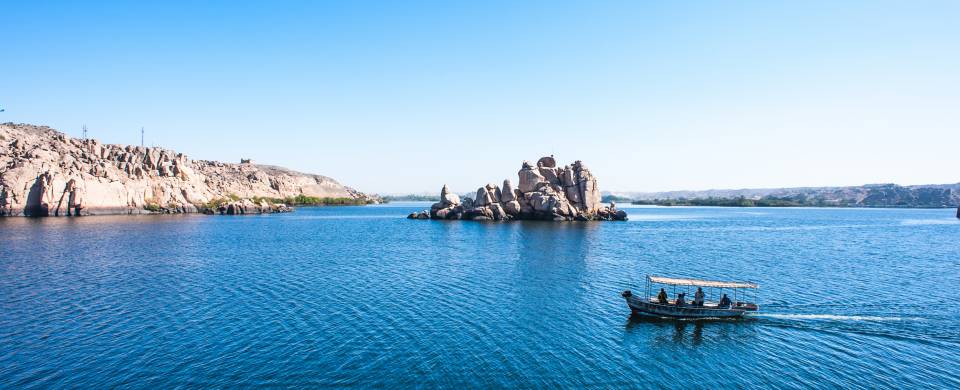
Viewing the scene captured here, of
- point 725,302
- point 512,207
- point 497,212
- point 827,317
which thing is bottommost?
point 827,317

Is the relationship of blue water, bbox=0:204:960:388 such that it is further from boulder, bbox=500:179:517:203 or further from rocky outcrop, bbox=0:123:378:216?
rocky outcrop, bbox=0:123:378:216

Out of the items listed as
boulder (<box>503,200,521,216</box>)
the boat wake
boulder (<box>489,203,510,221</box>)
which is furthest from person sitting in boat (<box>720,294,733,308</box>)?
boulder (<box>503,200,521,216</box>)

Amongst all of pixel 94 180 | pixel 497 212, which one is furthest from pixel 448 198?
pixel 94 180

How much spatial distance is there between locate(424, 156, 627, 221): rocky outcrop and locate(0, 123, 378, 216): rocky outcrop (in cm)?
9531

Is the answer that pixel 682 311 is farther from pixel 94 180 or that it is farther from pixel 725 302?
pixel 94 180

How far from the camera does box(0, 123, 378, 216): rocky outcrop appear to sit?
432 ft

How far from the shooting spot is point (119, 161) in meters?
172

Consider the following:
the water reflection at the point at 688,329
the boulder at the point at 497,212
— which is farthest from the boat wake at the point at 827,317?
the boulder at the point at 497,212

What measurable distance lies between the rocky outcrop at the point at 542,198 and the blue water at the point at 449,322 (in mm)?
68044

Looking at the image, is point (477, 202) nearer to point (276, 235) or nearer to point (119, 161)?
point (276, 235)

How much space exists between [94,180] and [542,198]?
13133 cm

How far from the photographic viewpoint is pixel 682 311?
130 ft

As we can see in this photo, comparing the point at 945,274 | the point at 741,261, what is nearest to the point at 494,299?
the point at 741,261

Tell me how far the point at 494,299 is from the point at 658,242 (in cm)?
5780
